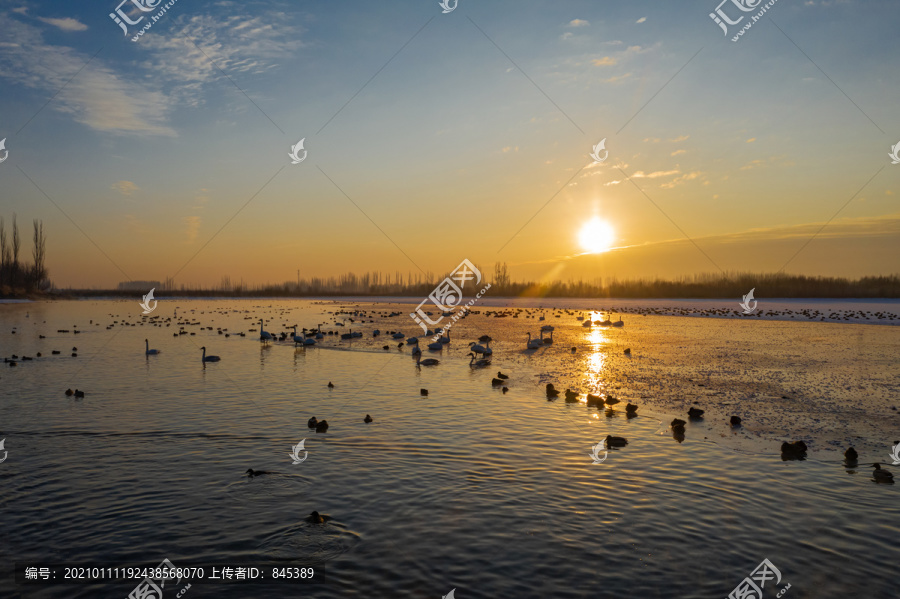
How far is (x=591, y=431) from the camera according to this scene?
14609mm

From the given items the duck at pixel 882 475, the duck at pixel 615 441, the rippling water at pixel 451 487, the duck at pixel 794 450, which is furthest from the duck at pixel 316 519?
the duck at pixel 882 475

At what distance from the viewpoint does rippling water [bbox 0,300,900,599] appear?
25.0ft

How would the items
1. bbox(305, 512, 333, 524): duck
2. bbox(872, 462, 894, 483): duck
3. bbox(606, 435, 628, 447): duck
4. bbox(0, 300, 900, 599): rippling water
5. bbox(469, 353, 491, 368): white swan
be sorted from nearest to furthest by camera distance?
1. bbox(0, 300, 900, 599): rippling water
2. bbox(305, 512, 333, 524): duck
3. bbox(872, 462, 894, 483): duck
4. bbox(606, 435, 628, 447): duck
5. bbox(469, 353, 491, 368): white swan

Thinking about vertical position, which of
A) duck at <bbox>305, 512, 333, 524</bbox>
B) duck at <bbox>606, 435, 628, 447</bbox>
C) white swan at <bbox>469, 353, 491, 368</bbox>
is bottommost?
duck at <bbox>305, 512, 333, 524</bbox>

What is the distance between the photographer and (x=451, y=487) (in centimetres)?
1058

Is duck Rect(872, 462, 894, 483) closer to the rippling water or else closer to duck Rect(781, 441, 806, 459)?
the rippling water

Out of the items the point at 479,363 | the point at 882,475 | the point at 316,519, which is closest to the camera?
the point at 316,519

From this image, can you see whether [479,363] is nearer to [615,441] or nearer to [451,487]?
[615,441]

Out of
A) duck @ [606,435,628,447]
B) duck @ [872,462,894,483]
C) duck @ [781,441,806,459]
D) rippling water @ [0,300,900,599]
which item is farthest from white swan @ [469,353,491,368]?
duck @ [872,462,894,483]

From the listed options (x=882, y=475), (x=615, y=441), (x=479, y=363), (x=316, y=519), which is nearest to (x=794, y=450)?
(x=882, y=475)

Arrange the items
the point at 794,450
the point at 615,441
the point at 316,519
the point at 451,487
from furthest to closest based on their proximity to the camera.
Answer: the point at 615,441
the point at 794,450
the point at 451,487
the point at 316,519

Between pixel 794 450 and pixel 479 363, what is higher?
pixel 479 363

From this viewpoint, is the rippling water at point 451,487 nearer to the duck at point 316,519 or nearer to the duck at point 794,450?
the duck at point 316,519

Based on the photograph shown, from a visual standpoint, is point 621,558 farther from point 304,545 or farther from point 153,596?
point 153,596
